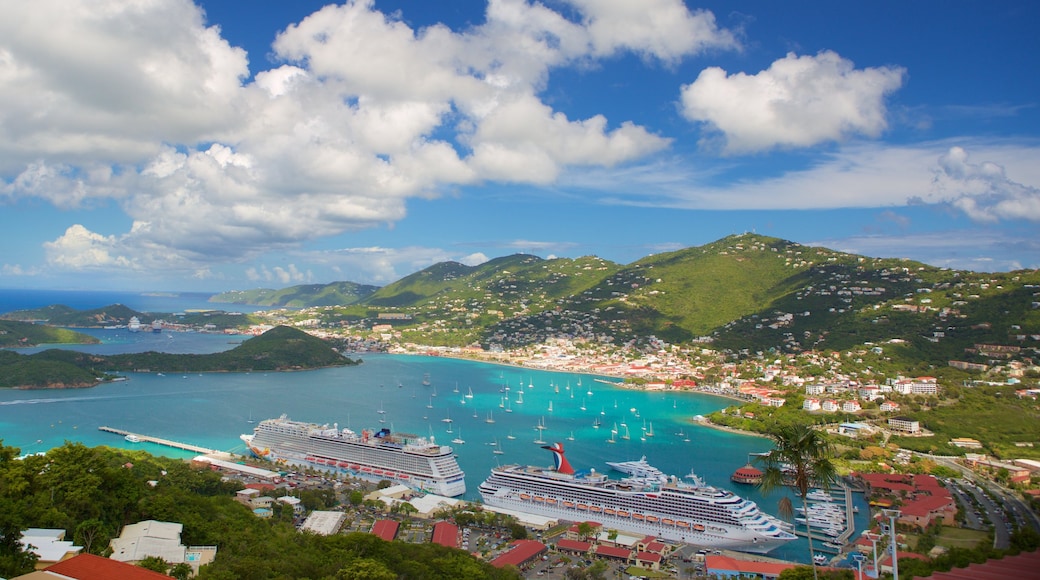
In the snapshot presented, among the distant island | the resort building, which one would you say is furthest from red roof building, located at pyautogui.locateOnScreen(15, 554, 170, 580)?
the distant island

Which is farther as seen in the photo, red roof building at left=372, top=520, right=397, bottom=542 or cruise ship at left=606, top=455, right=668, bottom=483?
cruise ship at left=606, top=455, right=668, bottom=483

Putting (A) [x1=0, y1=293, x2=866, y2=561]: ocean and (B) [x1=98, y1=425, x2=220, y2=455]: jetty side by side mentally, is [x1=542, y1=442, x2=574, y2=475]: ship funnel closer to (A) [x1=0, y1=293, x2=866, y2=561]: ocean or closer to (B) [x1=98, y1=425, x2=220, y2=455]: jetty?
(A) [x1=0, y1=293, x2=866, y2=561]: ocean

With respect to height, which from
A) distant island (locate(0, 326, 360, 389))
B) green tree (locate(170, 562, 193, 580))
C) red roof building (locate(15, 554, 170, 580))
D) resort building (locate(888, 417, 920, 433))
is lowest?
resort building (locate(888, 417, 920, 433))

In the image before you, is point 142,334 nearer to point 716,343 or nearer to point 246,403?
point 246,403

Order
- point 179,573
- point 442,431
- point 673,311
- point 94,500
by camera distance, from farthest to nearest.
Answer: point 673,311, point 442,431, point 94,500, point 179,573

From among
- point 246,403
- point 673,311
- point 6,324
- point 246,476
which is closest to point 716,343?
point 673,311

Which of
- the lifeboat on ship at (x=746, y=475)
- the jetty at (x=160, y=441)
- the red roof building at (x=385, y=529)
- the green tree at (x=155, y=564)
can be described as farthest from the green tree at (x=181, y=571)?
the lifeboat on ship at (x=746, y=475)
